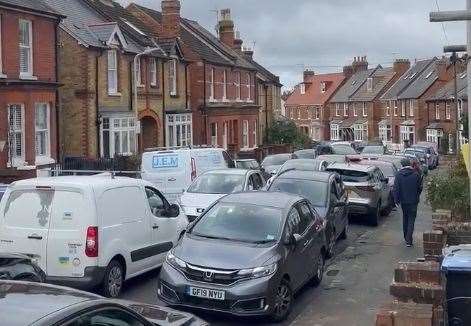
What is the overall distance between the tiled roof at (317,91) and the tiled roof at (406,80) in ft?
45.6

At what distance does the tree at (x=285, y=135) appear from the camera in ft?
186

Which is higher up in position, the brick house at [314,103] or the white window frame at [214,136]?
the brick house at [314,103]

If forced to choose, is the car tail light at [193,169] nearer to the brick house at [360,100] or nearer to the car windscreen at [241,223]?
the car windscreen at [241,223]

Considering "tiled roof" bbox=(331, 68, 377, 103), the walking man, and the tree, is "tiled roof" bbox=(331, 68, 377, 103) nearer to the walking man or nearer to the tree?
the tree

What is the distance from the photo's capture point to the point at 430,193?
583 inches

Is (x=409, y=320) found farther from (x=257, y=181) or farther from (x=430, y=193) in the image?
(x=257, y=181)

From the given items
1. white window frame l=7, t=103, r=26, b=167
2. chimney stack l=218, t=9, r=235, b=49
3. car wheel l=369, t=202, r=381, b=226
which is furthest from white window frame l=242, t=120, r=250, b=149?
car wheel l=369, t=202, r=381, b=226

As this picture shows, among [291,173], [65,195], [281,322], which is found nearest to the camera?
[281,322]

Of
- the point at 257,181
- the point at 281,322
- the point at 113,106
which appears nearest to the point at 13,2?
the point at 113,106

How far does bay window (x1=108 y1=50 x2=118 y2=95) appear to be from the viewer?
32.2 meters

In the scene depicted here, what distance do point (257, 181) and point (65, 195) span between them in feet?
28.9

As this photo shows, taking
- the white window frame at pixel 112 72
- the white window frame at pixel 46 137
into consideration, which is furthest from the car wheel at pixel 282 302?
the white window frame at pixel 112 72

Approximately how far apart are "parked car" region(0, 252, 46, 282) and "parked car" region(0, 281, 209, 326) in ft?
12.3

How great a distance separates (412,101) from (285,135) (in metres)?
26.2
